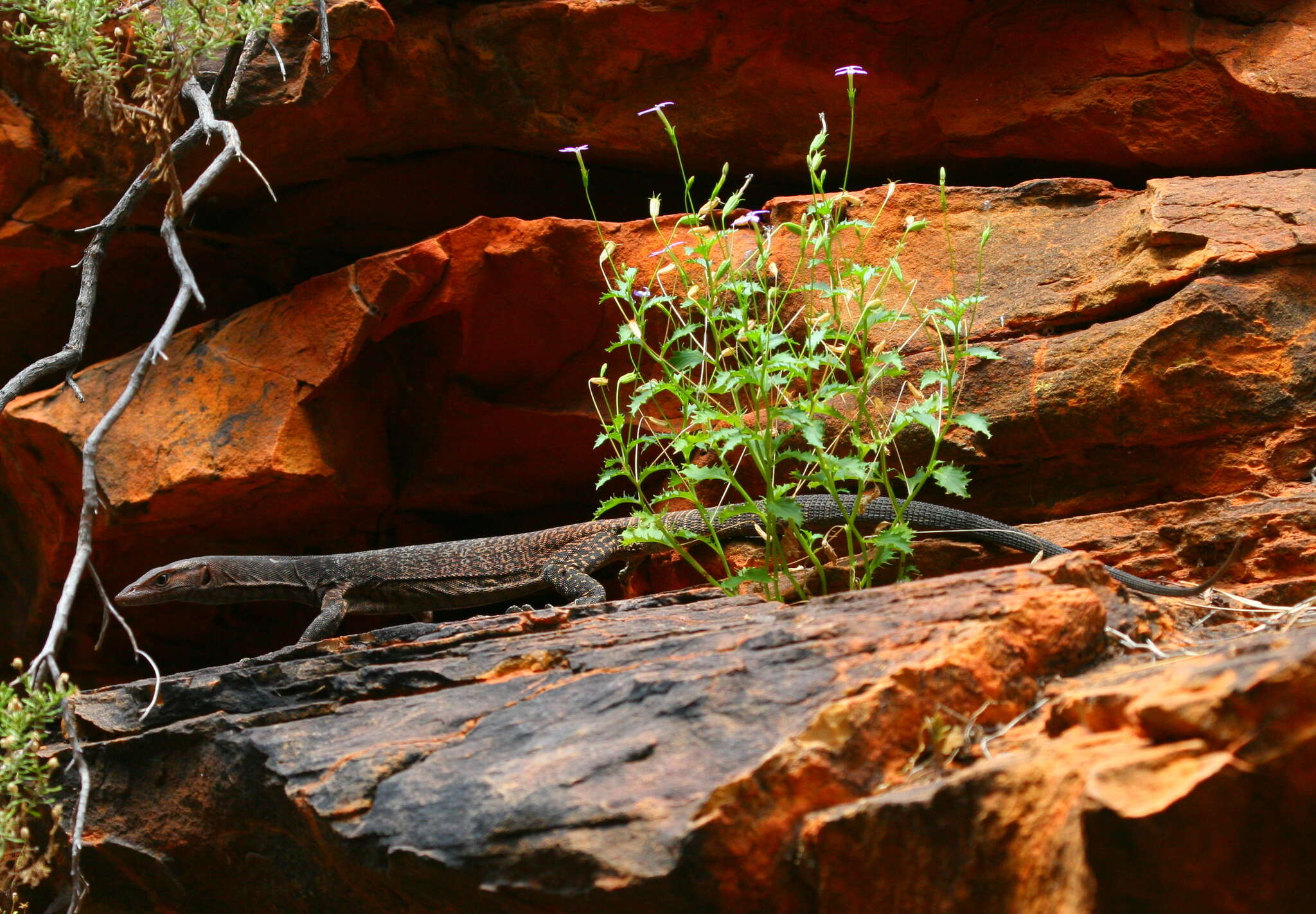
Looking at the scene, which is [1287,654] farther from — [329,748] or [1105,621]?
[329,748]

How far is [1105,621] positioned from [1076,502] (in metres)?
2.82

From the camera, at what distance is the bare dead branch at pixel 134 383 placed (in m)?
4.29

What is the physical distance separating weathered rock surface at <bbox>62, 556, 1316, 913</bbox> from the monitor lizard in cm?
245

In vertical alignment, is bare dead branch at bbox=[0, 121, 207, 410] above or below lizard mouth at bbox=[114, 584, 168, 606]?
above

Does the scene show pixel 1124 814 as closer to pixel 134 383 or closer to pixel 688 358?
pixel 688 358

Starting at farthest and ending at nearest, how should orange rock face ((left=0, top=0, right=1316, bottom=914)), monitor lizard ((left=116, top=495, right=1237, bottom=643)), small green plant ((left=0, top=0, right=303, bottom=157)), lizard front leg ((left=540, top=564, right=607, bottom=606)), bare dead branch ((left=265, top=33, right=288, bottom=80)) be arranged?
monitor lizard ((left=116, top=495, right=1237, bottom=643)) → lizard front leg ((left=540, top=564, right=607, bottom=606)) → bare dead branch ((left=265, top=33, right=288, bottom=80)) → small green plant ((left=0, top=0, right=303, bottom=157)) → orange rock face ((left=0, top=0, right=1316, bottom=914))

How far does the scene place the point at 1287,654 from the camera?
6.89 ft

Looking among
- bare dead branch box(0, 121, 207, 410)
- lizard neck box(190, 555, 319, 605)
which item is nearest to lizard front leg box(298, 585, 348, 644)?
lizard neck box(190, 555, 319, 605)

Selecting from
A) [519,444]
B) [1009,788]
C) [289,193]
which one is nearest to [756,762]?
[1009,788]

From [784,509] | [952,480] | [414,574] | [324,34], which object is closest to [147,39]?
[324,34]

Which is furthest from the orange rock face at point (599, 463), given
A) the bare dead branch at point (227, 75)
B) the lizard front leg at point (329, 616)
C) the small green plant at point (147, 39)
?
the small green plant at point (147, 39)

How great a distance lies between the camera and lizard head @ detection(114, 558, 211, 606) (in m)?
6.68

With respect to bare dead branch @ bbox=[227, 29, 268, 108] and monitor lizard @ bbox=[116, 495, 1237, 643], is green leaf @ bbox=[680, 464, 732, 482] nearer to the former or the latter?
monitor lizard @ bbox=[116, 495, 1237, 643]

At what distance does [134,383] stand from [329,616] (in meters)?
2.33
